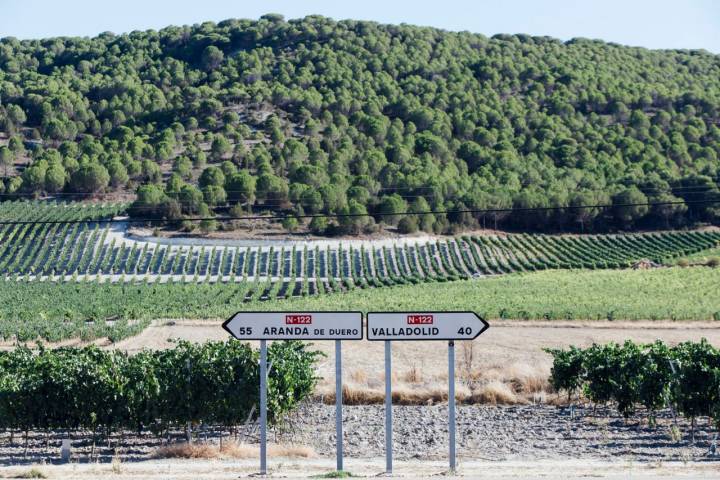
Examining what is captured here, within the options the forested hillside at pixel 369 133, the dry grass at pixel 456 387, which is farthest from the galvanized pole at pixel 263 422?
the forested hillside at pixel 369 133

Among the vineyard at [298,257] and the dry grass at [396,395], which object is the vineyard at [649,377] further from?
→ the vineyard at [298,257]

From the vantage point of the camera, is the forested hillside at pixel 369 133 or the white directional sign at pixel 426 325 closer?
the white directional sign at pixel 426 325

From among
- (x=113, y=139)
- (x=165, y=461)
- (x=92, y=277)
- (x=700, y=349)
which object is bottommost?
(x=165, y=461)

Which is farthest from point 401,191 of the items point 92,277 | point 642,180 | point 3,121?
point 3,121

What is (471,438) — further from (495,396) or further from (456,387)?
(456,387)

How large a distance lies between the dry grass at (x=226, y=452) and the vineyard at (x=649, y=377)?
914 centimetres

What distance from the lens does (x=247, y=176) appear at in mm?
105312

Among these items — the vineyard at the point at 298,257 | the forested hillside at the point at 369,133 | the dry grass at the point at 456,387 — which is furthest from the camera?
the forested hillside at the point at 369,133

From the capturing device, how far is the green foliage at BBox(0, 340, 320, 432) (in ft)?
70.6

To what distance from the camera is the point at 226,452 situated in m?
19.2

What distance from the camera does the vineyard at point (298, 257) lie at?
7800 centimetres

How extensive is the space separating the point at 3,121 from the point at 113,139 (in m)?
21.1

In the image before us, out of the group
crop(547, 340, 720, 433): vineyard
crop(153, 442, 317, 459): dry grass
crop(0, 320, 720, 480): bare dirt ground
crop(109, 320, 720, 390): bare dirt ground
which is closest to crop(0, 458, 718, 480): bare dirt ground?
crop(0, 320, 720, 480): bare dirt ground

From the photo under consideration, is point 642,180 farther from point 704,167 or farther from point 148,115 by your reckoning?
point 148,115
